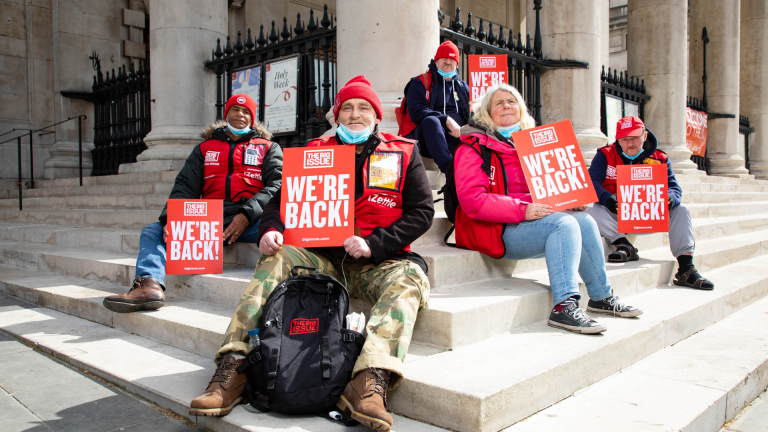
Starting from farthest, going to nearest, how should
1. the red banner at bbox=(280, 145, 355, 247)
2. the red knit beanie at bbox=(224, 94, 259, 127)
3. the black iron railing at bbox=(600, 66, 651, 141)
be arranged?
the black iron railing at bbox=(600, 66, 651, 141)
the red knit beanie at bbox=(224, 94, 259, 127)
the red banner at bbox=(280, 145, 355, 247)

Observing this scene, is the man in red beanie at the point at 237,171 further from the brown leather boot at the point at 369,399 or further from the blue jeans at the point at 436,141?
the brown leather boot at the point at 369,399

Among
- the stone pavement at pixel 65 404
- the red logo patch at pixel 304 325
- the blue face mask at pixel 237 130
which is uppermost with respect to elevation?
the blue face mask at pixel 237 130

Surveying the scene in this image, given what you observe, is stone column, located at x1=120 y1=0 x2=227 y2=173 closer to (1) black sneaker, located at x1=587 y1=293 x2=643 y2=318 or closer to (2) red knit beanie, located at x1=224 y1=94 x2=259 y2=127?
(2) red knit beanie, located at x1=224 y1=94 x2=259 y2=127

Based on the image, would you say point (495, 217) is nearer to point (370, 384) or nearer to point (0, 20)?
point (370, 384)

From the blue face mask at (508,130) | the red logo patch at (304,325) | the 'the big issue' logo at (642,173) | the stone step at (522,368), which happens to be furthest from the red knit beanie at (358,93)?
the 'the big issue' logo at (642,173)

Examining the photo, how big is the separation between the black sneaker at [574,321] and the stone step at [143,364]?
1.27m

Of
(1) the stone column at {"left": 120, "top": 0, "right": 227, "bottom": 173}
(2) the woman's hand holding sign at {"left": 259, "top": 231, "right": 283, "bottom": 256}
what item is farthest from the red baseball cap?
(1) the stone column at {"left": 120, "top": 0, "right": 227, "bottom": 173}

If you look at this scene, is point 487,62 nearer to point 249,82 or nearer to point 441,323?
point 249,82

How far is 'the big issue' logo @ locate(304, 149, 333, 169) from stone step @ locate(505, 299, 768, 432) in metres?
1.74

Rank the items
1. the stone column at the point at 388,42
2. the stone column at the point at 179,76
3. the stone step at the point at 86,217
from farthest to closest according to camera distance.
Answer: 1. the stone column at the point at 179,76
2. the stone step at the point at 86,217
3. the stone column at the point at 388,42

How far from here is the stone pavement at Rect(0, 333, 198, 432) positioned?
274 cm

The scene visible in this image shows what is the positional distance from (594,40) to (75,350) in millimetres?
8505

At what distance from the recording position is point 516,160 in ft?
13.4

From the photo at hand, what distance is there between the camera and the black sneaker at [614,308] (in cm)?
381
